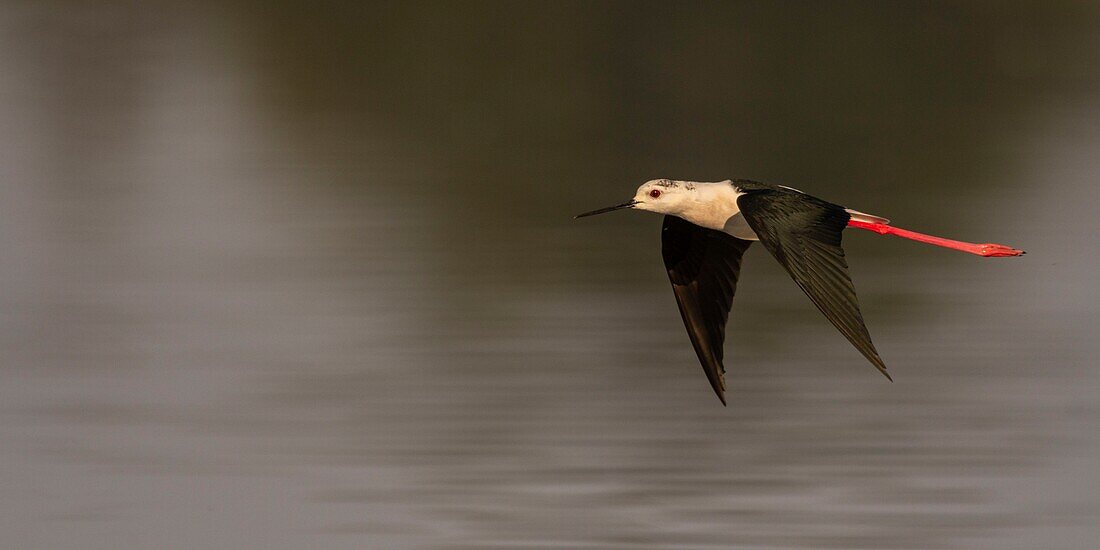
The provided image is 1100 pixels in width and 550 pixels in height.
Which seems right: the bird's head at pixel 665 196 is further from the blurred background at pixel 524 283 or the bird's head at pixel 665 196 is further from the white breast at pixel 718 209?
the blurred background at pixel 524 283

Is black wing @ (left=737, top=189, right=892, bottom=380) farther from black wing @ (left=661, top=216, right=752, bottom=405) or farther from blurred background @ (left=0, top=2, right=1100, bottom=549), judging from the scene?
blurred background @ (left=0, top=2, right=1100, bottom=549)

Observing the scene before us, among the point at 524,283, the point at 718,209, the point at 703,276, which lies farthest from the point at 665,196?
the point at 524,283

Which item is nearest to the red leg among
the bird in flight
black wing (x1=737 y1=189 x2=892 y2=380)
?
the bird in flight

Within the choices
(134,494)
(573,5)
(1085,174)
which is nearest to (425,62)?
(573,5)

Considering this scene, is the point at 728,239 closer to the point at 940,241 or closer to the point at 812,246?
the point at 940,241

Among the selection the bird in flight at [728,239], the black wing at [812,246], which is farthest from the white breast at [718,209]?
the black wing at [812,246]

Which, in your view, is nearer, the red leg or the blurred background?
the red leg

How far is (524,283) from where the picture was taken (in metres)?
9.47

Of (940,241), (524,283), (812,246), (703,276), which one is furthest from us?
(524,283)

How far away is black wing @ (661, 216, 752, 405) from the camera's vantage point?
270 inches

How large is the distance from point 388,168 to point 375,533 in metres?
5.01

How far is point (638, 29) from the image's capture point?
13492mm

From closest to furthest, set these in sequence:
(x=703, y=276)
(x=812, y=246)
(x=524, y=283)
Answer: (x=812, y=246)
(x=703, y=276)
(x=524, y=283)

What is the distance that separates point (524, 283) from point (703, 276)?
2635mm
